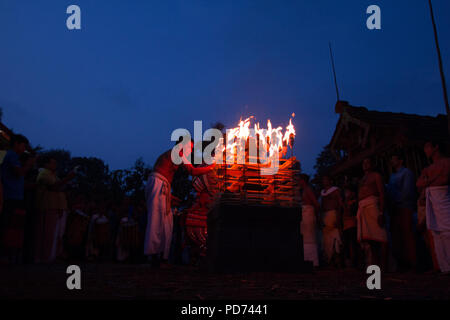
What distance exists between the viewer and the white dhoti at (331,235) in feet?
→ 23.5

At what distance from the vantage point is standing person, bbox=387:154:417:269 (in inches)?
221

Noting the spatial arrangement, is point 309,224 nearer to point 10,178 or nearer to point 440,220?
point 440,220

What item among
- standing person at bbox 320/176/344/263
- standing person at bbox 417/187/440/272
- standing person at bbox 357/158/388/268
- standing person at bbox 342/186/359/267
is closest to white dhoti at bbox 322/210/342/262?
standing person at bbox 320/176/344/263

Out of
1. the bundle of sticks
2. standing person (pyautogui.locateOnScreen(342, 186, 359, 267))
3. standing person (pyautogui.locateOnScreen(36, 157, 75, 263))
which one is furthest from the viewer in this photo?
standing person (pyautogui.locateOnScreen(342, 186, 359, 267))

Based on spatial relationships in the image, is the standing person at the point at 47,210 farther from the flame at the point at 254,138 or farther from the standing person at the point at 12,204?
the flame at the point at 254,138

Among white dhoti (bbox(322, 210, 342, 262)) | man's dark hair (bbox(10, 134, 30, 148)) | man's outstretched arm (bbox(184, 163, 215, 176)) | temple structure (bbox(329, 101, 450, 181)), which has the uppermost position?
→ temple structure (bbox(329, 101, 450, 181))

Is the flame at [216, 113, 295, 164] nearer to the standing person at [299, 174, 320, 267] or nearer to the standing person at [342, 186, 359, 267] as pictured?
the standing person at [299, 174, 320, 267]

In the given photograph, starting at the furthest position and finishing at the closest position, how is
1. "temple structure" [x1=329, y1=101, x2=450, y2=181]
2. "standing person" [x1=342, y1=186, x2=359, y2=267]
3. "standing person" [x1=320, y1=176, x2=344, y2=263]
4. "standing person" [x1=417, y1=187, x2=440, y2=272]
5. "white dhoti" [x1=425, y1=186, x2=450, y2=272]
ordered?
"temple structure" [x1=329, y1=101, x2=450, y2=181]
"standing person" [x1=320, y1=176, x2=344, y2=263]
"standing person" [x1=342, y1=186, x2=359, y2=267]
"standing person" [x1=417, y1=187, x2=440, y2=272]
"white dhoti" [x1=425, y1=186, x2=450, y2=272]

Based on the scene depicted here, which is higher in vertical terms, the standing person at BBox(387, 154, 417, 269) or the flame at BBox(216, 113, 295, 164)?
the flame at BBox(216, 113, 295, 164)

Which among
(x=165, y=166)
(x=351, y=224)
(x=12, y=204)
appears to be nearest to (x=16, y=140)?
(x=12, y=204)

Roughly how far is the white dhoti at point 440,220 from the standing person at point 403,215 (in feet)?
1.88

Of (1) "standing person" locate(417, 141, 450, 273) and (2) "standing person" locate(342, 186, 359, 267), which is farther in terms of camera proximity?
(2) "standing person" locate(342, 186, 359, 267)
